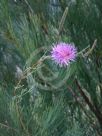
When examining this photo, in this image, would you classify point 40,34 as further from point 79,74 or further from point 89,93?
point 89,93

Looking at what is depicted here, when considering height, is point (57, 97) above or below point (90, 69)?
below

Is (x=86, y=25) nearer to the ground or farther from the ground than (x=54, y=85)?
farther from the ground

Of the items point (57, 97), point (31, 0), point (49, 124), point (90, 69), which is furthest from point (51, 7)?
point (49, 124)

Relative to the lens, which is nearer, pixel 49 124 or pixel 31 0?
pixel 49 124

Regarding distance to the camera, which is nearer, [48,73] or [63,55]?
[63,55]

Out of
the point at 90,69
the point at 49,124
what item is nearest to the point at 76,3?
the point at 90,69

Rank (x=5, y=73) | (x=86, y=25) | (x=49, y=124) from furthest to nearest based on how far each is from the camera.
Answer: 1. (x=5, y=73)
2. (x=86, y=25)
3. (x=49, y=124)

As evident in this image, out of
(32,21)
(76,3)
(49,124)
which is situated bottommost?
(49,124)

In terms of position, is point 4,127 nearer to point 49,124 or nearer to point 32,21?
point 49,124

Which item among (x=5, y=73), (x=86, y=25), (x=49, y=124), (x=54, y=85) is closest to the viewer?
(x=49, y=124)
